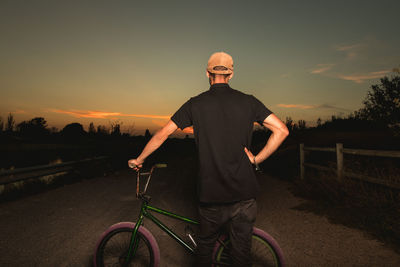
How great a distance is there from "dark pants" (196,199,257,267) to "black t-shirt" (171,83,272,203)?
8cm

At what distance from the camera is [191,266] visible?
→ 3482 millimetres

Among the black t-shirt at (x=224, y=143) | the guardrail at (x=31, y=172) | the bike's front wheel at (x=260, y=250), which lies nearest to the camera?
the black t-shirt at (x=224, y=143)

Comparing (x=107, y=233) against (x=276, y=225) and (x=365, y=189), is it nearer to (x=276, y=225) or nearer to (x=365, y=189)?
(x=276, y=225)

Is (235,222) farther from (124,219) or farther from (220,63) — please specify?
(124,219)

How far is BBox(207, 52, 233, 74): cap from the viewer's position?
2.10 m

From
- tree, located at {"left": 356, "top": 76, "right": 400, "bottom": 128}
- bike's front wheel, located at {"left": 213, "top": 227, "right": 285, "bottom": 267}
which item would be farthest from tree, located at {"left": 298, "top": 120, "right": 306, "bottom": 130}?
bike's front wheel, located at {"left": 213, "top": 227, "right": 285, "bottom": 267}

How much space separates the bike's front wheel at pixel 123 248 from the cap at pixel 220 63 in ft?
5.65

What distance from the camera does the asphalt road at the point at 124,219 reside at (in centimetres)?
367

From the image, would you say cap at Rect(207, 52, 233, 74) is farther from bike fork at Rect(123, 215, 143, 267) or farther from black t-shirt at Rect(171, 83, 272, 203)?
bike fork at Rect(123, 215, 143, 267)

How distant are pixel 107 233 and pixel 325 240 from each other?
355 cm

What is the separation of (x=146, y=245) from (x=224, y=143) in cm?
146

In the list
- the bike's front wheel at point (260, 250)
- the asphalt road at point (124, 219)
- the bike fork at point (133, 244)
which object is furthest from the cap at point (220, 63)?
the asphalt road at point (124, 219)

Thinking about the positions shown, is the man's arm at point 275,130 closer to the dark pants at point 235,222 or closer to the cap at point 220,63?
the dark pants at point 235,222

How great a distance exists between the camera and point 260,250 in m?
2.44
